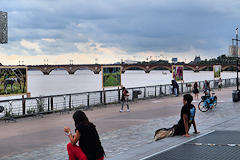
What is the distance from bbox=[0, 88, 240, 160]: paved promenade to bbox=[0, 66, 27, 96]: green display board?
2.03m

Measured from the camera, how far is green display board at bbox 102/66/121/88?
79.2 ft

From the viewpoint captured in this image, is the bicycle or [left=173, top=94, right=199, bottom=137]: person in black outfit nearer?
[left=173, top=94, right=199, bottom=137]: person in black outfit

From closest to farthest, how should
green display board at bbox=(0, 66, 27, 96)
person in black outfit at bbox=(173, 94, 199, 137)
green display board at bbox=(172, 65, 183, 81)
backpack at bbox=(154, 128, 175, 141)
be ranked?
person in black outfit at bbox=(173, 94, 199, 137), backpack at bbox=(154, 128, 175, 141), green display board at bbox=(0, 66, 27, 96), green display board at bbox=(172, 65, 183, 81)

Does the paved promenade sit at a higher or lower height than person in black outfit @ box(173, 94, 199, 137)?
lower

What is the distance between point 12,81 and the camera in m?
17.9

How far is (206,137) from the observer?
10445 millimetres

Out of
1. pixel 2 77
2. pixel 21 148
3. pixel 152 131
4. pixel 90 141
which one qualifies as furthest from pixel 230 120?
pixel 2 77

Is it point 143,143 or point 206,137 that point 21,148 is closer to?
point 143,143

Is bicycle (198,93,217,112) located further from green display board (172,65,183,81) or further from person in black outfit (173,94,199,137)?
green display board (172,65,183,81)

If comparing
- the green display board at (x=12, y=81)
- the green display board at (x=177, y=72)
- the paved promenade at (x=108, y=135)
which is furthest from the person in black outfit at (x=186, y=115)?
the green display board at (x=177, y=72)

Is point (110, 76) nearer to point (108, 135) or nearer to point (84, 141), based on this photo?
point (108, 135)

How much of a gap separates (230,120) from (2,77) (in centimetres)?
1160

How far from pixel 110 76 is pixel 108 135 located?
12683mm

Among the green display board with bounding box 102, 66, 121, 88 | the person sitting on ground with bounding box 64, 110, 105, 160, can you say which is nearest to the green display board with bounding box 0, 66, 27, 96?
the green display board with bounding box 102, 66, 121, 88
